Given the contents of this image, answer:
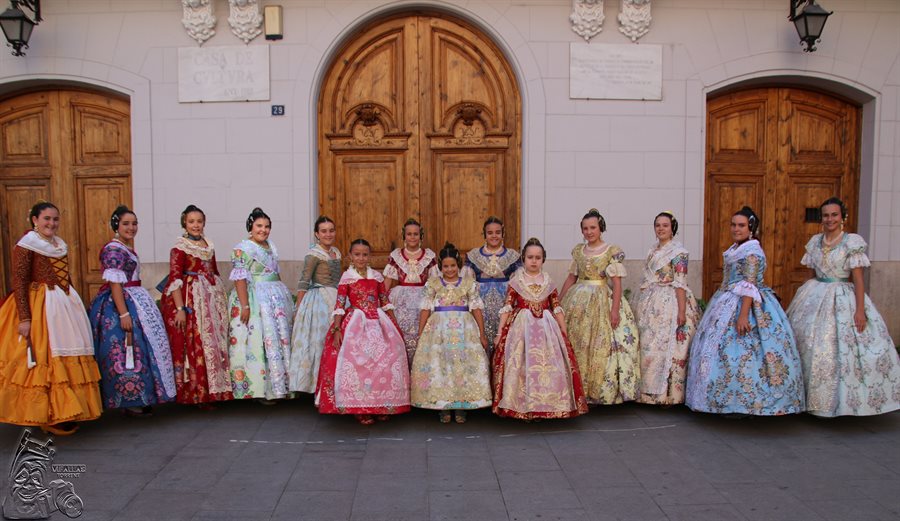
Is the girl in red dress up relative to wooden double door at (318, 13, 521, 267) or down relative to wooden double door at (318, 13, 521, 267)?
down

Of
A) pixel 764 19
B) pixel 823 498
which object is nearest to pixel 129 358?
pixel 823 498

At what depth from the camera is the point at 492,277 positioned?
521 cm

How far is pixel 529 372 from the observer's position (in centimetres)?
439

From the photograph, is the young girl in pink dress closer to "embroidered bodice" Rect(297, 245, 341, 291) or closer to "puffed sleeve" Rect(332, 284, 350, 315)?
"puffed sleeve" Rect(332, 284, 350, 315)

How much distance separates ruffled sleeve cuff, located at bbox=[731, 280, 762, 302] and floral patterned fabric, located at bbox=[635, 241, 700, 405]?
427mm

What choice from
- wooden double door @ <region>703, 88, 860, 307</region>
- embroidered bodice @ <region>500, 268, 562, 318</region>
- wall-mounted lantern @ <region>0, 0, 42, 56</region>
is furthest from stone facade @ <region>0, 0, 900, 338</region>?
embroidered bodice @ <region>500, 268, 562, 318</region>

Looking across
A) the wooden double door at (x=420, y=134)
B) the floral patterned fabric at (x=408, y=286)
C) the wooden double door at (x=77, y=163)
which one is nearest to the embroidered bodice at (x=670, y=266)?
the wooden double door at (x=420, y=134)

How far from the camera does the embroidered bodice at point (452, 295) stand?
4637 mm

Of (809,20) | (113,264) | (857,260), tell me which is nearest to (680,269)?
(857,260)

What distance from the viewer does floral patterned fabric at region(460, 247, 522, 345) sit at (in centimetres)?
513

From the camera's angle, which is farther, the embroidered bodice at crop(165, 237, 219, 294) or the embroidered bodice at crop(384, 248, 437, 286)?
the embroidered bodice at crop(384, 248, 437, 286)

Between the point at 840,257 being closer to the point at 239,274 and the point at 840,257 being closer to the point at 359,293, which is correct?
the point at 359,293

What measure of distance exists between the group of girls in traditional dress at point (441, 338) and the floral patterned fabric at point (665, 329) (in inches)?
0.4

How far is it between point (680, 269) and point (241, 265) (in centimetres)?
375
